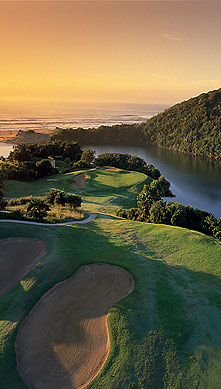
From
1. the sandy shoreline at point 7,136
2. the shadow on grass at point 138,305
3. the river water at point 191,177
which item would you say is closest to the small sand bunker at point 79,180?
the river water at point 191,177

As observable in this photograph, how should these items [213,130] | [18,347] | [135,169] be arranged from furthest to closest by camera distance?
[213,130]
[135,169]
[18,347]

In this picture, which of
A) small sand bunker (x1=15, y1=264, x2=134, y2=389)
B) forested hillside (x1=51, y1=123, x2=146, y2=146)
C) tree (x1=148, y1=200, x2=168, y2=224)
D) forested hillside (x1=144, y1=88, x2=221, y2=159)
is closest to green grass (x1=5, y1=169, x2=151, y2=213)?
tree (x1=148, y1=200, x2=168, y2=224)

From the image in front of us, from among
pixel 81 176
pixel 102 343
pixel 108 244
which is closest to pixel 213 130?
pixel 81 176

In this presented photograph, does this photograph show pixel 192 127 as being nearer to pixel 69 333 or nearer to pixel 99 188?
pixel 99 188

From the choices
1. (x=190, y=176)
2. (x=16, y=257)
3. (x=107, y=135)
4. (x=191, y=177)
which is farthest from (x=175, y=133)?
(x=16, y=257)

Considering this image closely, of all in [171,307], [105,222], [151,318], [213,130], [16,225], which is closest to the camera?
[151,318]

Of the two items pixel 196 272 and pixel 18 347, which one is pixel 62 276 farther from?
pixel 196 272

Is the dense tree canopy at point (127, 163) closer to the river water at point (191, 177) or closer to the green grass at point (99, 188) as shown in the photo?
the river water at point (191, 177)
